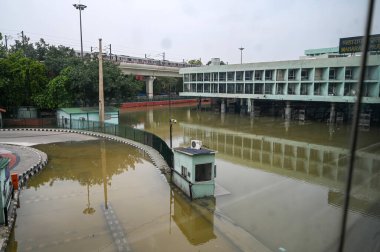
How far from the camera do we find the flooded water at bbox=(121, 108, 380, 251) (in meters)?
10.4

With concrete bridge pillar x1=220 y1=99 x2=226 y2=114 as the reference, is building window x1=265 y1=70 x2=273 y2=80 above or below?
above

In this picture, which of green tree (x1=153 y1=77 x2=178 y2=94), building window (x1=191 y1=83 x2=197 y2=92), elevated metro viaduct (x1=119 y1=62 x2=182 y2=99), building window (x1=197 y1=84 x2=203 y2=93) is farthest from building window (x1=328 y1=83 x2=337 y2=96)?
green tree (x1=153 y1=77 x2=178 y2=94)

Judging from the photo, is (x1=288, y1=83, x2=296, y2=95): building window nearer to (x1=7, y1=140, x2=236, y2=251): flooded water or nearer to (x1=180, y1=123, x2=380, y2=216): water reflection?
(x1=180, y1=123, x2=380, y2=216): water reflection

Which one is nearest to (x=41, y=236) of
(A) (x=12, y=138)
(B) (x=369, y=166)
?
(B) (x=369, y=166)

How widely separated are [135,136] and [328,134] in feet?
63.3

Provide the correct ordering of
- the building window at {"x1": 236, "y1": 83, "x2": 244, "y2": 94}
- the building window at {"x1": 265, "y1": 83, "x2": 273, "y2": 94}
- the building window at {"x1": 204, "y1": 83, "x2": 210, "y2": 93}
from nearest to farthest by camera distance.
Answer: the building window at {"x1": 265, "y1": 83, "x2": 273, "y2": 94} → the building window at {"x1": 236, "y1": 83, "x2": 244, "y2": 94} → the building window at {"x1": 204, "y1": 83, "x2": 210, "y2": 93}

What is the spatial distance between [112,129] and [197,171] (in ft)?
57.4

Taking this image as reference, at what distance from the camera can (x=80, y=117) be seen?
32.6 m

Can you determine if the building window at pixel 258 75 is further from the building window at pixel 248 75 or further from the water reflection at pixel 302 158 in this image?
the water reflection at pixel 302 158

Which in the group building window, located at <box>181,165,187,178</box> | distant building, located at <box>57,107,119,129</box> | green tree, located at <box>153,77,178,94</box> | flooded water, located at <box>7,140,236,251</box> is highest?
green tree, located at <box>153,77,178,94</box>

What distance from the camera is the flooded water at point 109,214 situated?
33.2 ft

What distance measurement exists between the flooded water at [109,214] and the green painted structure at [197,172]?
0.53m

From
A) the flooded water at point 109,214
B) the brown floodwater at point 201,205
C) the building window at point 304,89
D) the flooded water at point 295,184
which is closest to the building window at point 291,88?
the building window at point 304,89

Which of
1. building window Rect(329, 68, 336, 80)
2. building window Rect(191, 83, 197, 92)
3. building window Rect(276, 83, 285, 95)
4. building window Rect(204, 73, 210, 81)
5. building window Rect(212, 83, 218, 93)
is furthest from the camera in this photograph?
building window Rect(191, 83, 197, 92)
